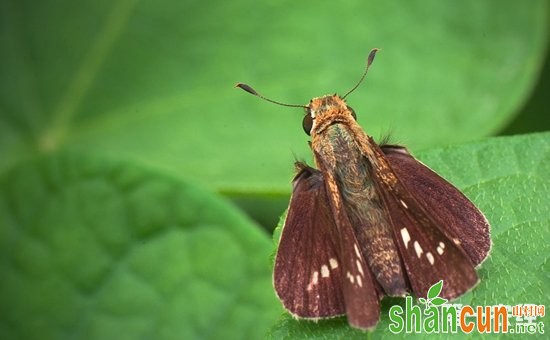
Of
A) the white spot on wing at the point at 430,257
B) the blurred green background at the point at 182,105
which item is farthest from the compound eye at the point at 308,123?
the blurred green background at the point at 182,105

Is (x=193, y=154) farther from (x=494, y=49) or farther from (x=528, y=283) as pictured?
(x=528, y=283)

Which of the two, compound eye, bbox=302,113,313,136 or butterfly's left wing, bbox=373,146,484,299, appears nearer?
butterfly's left wing, bbox=373,146,484,299

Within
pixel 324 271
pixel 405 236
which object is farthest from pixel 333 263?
pixel 405 236

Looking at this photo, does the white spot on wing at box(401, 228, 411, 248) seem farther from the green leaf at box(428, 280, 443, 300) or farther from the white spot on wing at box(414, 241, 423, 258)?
the green leaf at box(428, 280, 443, 300)

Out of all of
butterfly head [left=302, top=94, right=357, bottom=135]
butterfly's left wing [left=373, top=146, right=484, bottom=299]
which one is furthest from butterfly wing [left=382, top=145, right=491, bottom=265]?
butterfly head [left=302, top=94, right=357, bottom=135]

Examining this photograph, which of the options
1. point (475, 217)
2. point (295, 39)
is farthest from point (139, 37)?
point (475, 217)

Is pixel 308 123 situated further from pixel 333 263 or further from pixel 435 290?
pixel 435 290

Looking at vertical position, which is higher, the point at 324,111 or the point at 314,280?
the point at 324,111
